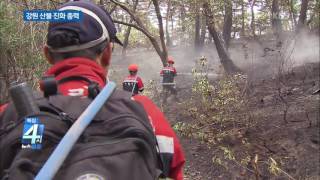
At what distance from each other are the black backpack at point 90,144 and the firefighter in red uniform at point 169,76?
535 inches

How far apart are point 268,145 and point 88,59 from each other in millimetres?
8051

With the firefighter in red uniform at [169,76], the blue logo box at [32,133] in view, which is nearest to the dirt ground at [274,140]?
the firefighter in red uniform at [169,76]

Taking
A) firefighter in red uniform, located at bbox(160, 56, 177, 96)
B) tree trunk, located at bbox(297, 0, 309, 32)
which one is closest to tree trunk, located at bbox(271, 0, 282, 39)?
tree trunk, located at bbox(297, 0, 309, 32)

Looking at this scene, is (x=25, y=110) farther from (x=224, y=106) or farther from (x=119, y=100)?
(x=224, y=106)

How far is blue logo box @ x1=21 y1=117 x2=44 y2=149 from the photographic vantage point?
1.58 meters

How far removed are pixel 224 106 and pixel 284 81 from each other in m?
4.85

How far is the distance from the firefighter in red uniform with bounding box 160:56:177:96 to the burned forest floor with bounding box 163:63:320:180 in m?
3.02

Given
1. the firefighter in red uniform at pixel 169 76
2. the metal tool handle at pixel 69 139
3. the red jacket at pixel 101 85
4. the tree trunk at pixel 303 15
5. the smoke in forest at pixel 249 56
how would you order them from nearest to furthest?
1. the metal tool handle at pixel 69 139
2. the red jacket at pixel 101 85
3. the firefighter in red uniform at pixel 169 76
4. the tree trunk at pixel 303 15
5. the smoke in forest at pixel 249 56

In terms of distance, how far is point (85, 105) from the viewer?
1725 mm

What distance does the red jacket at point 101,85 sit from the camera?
184cm

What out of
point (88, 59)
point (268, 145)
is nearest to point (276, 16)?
point (268, 145)

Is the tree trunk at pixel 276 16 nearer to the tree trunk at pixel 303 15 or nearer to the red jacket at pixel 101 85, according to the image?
the tree trunk at pixel 303 15

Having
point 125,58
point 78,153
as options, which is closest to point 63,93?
point 78,153

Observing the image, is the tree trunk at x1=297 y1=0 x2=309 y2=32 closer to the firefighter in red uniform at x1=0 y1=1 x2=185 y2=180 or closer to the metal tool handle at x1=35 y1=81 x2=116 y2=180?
the firefighter in red uniform at x1=0 y1=1 x2=185 y2=180
